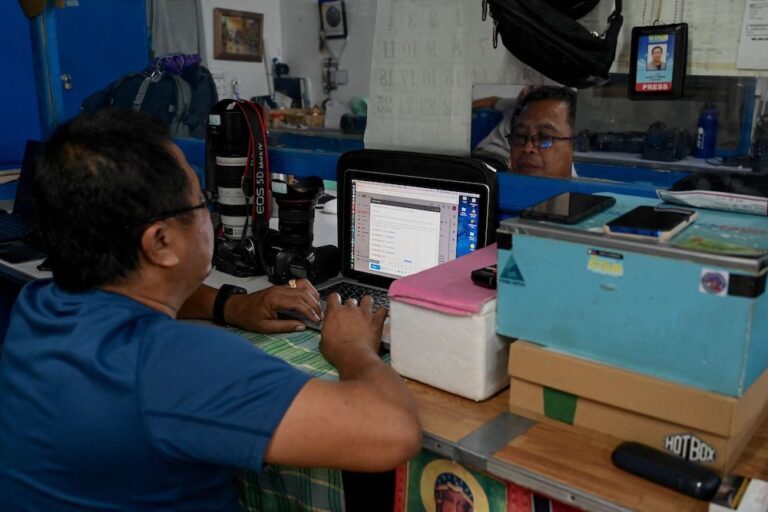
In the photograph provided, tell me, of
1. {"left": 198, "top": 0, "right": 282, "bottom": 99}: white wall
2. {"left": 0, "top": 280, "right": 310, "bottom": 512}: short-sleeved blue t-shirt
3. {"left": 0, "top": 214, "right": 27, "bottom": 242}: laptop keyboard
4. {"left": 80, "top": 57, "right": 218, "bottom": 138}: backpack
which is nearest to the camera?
{"left": 0, "top": 280, "right": 310, "bottom": 512}: short-sleeved blue t-shirt

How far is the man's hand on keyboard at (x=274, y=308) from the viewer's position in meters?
1.42

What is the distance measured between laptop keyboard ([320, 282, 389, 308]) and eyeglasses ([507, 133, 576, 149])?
0.74 meters

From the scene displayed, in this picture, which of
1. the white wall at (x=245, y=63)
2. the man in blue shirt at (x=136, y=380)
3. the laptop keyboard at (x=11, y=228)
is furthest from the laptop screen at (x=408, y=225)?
the white wall at (x=245, y=63)

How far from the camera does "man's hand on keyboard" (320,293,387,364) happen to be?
1196 mm

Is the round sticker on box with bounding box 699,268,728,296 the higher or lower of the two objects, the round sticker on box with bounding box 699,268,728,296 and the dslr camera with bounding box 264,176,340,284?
the higher

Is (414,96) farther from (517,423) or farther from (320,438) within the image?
(320,438)

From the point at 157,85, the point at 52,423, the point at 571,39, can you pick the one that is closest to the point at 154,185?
the point at 52,423

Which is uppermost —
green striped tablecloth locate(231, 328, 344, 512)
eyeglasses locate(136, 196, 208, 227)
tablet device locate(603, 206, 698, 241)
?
eyeglasses locate(136, 196, 208, 227)

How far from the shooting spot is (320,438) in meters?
0.85

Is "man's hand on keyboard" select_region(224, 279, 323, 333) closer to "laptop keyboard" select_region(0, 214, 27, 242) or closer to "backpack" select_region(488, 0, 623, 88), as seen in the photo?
"backpack" select_region(488, 0, 623, 88)

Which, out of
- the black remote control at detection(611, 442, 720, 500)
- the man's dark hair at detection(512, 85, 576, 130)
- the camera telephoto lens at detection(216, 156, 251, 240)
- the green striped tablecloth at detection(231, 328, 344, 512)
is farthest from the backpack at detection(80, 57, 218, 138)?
the black remote control at detection(611, 442, 720, 500)

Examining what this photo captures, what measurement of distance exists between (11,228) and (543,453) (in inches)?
87.6

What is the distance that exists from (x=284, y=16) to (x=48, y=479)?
5.47 metres

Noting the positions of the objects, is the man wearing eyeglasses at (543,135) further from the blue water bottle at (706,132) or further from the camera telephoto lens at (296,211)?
the blue water bottle at (706,132)
